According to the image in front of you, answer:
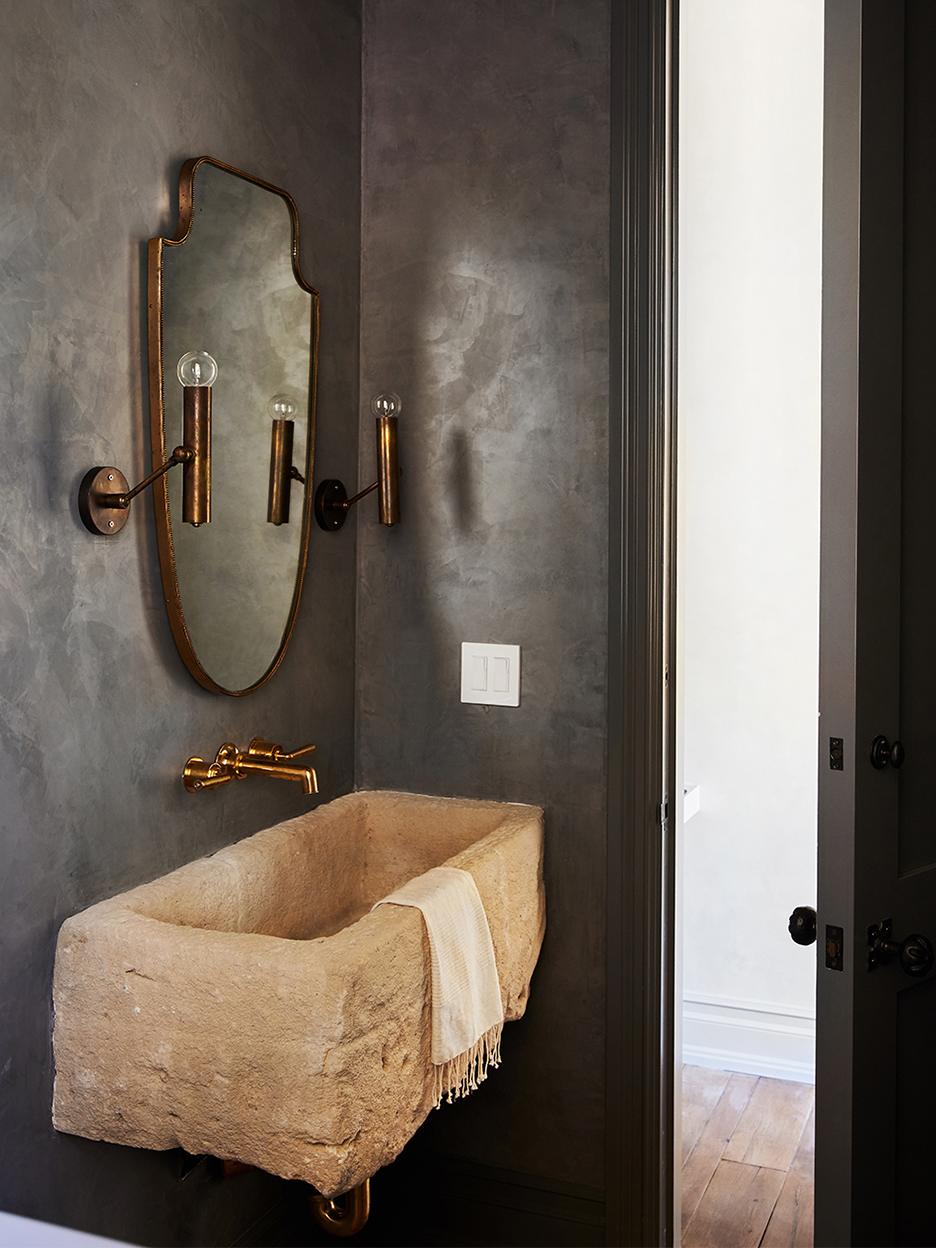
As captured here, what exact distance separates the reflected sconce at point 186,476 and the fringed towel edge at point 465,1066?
86cm

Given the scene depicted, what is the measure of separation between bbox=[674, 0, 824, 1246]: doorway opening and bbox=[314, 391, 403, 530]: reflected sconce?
1.21 m

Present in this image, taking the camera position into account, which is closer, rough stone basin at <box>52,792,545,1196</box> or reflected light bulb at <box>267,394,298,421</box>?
rough stone basin at <box>52,792,545,1196</box>

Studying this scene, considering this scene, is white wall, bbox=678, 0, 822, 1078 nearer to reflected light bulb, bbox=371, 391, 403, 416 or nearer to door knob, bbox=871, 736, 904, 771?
reflected light bulb, bbox=371, 391, 403, 416

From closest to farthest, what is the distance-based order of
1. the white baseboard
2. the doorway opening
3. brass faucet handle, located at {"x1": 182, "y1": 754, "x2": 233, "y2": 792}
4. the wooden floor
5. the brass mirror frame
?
the brass mirror frame, brass faucet handle, located at {"x1": 182, "y1": 754, "x2": 233, "y2": 792}, the wooden floor, the doorway opening, the white baseboard

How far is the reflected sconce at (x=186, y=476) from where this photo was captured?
1369 mm

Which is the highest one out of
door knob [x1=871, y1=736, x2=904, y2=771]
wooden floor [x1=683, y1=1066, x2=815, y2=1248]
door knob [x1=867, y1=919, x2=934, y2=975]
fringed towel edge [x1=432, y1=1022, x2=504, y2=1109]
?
door knob [x1=871, y1=736, x2=904, y2=771]

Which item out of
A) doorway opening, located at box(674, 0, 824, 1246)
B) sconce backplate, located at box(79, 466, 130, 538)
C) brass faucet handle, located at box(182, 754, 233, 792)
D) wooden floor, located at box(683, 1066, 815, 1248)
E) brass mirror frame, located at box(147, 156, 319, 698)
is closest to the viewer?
sconce backplate, located at box(79, 466, 130, 538)

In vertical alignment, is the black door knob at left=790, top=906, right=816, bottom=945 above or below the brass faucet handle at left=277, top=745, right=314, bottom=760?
below

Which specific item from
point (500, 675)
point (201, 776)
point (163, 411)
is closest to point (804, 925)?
point (500, 675)

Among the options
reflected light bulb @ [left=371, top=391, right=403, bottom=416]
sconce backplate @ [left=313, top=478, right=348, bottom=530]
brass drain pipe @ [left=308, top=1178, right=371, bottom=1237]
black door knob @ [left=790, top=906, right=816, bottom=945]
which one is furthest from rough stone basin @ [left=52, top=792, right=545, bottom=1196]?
reflected light bulb @ [left=371, top=391, right=403, bottom=416]

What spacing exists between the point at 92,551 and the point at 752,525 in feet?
6.45

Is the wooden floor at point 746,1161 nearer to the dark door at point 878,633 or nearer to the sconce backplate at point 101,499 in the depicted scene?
the dark door at point 878,633

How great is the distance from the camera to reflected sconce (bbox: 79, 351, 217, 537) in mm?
1369

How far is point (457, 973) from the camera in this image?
143cm
